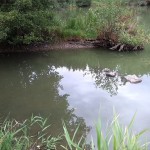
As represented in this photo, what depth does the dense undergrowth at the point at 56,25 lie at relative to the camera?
8.90 metres

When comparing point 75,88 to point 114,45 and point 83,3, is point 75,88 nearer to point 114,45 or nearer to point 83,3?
point 114,45

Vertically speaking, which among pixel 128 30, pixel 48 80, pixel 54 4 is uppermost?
pixel 54 4

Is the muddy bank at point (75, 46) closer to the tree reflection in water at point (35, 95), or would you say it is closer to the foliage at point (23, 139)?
the tree reflection in water at point (35, 95)

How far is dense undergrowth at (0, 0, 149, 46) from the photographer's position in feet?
29.2

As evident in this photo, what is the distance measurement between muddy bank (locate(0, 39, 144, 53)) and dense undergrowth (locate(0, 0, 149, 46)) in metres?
0.13

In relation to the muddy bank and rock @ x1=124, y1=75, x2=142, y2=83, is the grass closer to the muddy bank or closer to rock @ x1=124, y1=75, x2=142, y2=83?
the muddy bank

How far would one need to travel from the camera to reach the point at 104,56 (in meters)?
9.68

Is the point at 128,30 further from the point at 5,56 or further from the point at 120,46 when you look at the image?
the point at 5,56

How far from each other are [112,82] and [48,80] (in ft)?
5.01

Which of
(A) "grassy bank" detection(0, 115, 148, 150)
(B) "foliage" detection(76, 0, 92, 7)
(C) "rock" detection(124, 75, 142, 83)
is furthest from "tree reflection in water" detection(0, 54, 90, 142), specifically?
(B) "foliage" detection(76, 0, 92, 7)

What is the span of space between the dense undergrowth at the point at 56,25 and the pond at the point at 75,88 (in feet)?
1.74

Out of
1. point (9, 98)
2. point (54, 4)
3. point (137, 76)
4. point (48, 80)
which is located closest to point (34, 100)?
point (9, 98)

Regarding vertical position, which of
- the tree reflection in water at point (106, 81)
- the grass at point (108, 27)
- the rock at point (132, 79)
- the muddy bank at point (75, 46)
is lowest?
the tree reflection in water at point (106, 81)

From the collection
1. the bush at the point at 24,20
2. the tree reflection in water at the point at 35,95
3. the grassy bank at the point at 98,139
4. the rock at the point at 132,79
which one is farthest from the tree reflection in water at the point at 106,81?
the grassy bank at the point at 98,139
